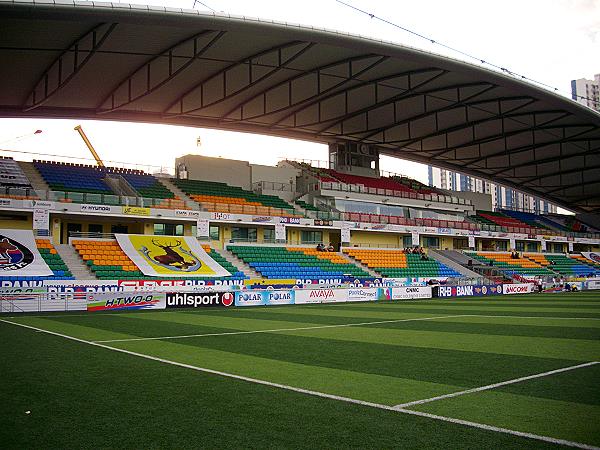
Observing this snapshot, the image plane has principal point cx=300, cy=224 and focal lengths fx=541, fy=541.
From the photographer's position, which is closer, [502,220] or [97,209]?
[97,209]

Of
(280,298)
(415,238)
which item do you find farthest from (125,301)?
(415,238)

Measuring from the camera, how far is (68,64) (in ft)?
120

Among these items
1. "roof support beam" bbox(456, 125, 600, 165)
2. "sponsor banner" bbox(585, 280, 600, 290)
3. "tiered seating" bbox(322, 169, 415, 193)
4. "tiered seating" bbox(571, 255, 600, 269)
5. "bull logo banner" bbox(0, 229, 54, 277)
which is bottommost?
"sponsor banner" bbox(585, 280, 600, 290)

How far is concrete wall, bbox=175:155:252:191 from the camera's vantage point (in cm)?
5056

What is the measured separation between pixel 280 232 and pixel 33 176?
19323 millimetres

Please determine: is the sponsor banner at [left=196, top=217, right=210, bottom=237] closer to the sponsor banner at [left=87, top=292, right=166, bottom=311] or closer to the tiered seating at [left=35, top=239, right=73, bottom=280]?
the tiered seating at [left=35, top=239, right=73, bottom=280]

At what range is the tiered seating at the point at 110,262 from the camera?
3183 cm

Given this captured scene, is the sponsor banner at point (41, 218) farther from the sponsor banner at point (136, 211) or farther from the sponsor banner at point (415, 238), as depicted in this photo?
the sponsor banner at point (415, 238)

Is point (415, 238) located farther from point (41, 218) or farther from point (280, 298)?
point (41, 218)

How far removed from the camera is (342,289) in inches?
1304

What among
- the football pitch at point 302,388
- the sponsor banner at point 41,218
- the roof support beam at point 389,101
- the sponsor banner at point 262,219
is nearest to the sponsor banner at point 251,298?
the football pitch at point 302,388

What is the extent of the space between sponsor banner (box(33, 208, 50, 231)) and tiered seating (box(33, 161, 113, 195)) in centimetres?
405

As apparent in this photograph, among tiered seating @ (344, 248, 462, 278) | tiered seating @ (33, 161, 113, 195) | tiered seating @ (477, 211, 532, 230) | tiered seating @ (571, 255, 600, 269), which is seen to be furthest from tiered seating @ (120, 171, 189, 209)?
tiered seating @ (571, 255, 600, 269)

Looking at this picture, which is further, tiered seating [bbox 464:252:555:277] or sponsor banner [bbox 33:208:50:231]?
tiered seating [bbox 464:252:555:277]
